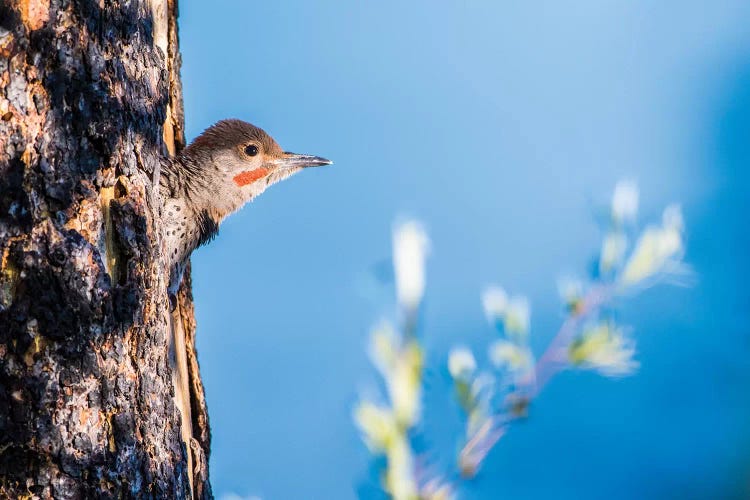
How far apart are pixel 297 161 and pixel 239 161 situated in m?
0.22

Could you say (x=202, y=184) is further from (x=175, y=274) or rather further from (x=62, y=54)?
(x=62, y=54)

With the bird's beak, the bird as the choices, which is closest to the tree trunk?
the bird

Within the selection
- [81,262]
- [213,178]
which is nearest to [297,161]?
[213,178]

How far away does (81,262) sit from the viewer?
1.20 meters

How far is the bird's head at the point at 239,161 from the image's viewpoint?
7.28ft

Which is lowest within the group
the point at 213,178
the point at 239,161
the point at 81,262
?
the point at 81,262

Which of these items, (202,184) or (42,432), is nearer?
(42,432)

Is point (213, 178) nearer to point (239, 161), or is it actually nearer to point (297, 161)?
point (239, 161)

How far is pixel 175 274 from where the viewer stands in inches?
73.7

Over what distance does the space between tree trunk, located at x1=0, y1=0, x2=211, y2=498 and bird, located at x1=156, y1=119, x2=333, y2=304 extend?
0.47 m

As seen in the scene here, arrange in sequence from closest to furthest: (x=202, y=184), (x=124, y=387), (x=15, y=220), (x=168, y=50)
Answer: (x=15, y=220), (x=124, y=387), (x=168, y=50), (x=202, y=184)

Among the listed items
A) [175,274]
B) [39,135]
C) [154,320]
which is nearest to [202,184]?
[175,274]

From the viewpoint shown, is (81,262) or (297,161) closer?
(81,262)

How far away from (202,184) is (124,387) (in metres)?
0.94
